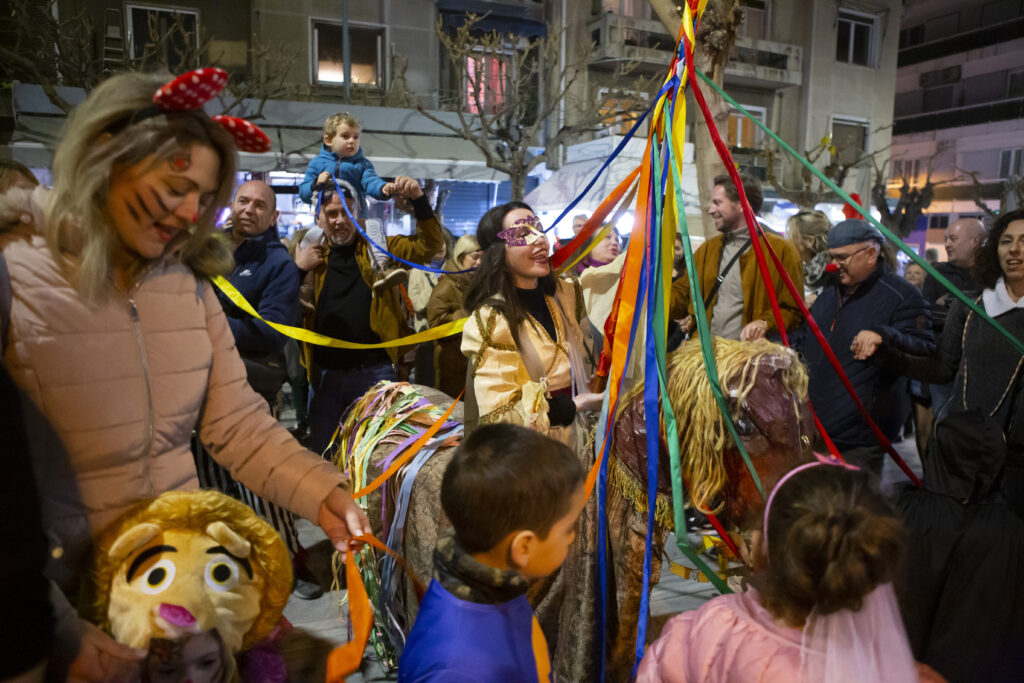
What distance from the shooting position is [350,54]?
14.4 m

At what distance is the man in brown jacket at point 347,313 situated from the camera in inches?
148

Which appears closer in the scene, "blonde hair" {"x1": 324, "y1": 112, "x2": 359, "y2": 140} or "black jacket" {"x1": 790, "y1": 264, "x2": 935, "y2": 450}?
"black jacket" {"x1": 790, "y1": 264, "x2": 935, "y2": 450}

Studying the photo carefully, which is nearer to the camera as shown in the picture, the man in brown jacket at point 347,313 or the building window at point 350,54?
the man in brown jacket at point 347,313

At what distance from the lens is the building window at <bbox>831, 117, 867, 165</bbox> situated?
67.9ft

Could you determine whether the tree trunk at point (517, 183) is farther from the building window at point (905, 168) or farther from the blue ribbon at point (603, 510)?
the building window at point (905, 168)

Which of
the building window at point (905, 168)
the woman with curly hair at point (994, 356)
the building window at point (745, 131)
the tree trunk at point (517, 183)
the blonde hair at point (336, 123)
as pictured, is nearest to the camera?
the woman with curly hair at point (994, 356)

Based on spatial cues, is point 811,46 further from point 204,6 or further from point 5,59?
point 5,59

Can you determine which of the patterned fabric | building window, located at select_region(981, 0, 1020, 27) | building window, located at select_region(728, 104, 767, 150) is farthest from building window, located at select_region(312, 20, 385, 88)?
building window, located at select_region(981, 0, 1020, 27)

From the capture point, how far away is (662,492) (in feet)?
7.29

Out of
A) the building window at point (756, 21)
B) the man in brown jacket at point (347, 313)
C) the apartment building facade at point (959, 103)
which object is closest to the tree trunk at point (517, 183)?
the man in brown jacket at point (347, 313)

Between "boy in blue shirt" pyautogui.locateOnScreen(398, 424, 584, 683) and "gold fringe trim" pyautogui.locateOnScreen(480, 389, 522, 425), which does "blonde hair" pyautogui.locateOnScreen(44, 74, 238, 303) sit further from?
"gold fringe trim" pyautogui.locateOnScreen(480, 389, 522, 425)

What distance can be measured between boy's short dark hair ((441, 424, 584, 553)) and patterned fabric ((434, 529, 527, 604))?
4 centimetres

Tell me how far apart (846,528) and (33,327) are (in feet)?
5.31

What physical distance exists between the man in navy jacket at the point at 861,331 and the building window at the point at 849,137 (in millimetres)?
19515
